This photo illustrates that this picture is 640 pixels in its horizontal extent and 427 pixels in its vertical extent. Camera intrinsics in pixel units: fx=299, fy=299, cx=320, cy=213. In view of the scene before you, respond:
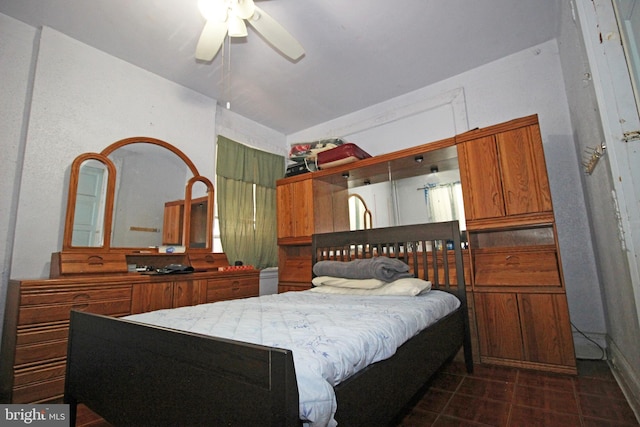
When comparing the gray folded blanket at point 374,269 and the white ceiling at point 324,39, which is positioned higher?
the white ceiling at point 324,39

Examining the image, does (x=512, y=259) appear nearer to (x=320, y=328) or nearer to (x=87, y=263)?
(x=320, y=328)

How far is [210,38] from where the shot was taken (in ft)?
6.20

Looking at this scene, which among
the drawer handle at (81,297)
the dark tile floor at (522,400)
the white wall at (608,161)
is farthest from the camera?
the drawer handle at (81,297)

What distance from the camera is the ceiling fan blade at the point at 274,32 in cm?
173

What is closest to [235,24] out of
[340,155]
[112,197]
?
[340,155]

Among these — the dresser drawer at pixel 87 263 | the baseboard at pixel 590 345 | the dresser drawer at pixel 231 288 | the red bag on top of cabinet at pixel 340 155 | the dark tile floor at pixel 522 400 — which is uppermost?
the red bag on top of cabinet at pixel 340 155

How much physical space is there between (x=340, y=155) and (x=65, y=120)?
7.60 feet

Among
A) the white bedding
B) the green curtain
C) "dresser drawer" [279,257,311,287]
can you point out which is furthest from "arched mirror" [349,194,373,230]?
the white bedding

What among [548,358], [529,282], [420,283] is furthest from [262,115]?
[548,358]

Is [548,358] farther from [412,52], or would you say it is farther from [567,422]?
[412,52]

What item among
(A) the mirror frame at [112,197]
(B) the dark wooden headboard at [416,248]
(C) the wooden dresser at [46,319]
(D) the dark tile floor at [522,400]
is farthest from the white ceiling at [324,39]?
(D) the dark tile floor at [522,400]

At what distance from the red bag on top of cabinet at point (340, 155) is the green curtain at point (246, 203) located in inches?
35.3

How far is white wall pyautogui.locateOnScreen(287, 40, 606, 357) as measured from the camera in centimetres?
229

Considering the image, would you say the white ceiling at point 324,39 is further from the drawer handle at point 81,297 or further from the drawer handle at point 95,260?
the drawer handle at point 81,297
